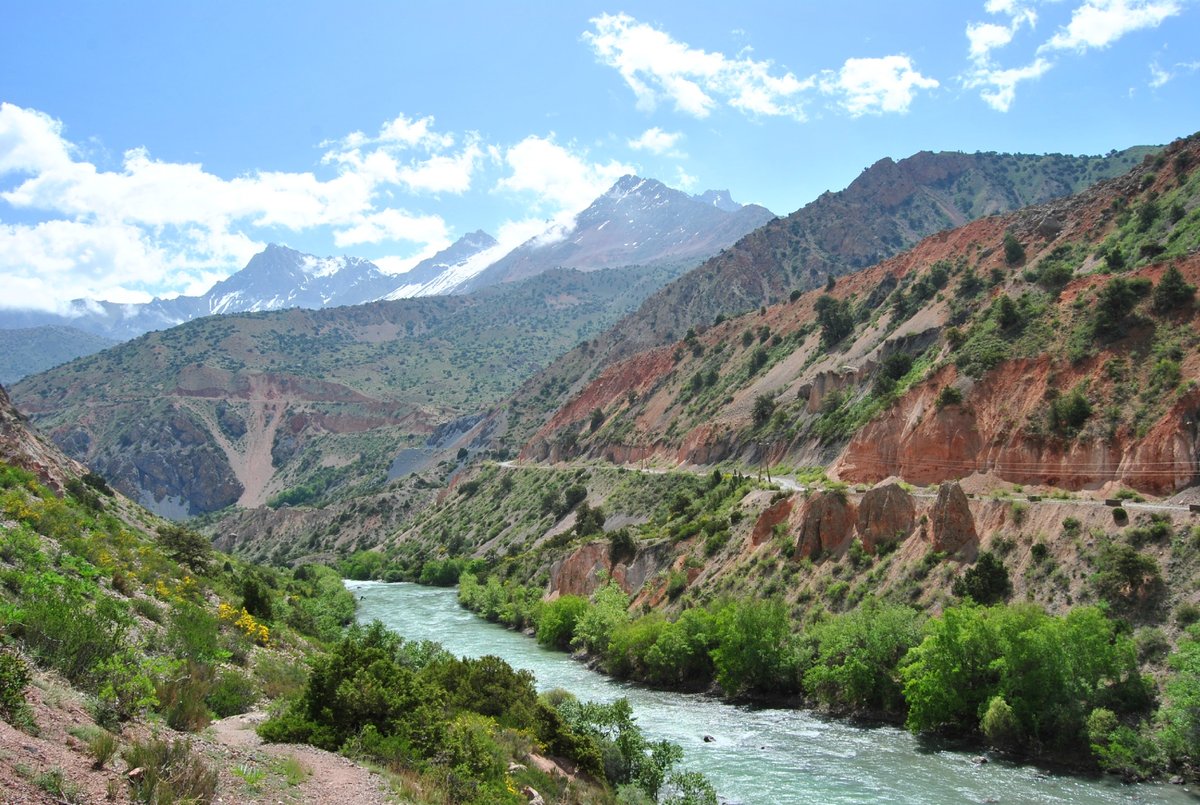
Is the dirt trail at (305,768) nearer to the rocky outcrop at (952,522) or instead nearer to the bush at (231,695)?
the bush at (231,695)

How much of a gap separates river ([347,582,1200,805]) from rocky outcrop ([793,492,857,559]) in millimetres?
11075

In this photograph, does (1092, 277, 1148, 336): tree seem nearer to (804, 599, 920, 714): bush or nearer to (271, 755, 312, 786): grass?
(804, 599, 920, 714): bush

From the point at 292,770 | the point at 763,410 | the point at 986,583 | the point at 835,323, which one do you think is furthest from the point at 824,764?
the point at 835,323

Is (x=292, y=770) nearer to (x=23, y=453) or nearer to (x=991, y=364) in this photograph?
(x=23, y=453)

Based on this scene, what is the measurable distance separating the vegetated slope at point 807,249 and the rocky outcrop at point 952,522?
375 feet

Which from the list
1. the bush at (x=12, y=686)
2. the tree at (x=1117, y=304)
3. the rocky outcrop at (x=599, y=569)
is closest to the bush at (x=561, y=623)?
the rocky outcrop at (x=599, y=569)

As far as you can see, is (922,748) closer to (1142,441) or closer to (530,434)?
(1142,441)

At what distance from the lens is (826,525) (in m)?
46.5

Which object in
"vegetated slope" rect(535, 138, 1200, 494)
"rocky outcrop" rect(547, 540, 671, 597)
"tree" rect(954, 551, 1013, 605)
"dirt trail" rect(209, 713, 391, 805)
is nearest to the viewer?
"dirt trail" rect(209, 713, 391, 805)

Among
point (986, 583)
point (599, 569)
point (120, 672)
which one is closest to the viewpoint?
point (120, 672)

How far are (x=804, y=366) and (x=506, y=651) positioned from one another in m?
47.5

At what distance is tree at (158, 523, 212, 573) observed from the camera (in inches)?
1584

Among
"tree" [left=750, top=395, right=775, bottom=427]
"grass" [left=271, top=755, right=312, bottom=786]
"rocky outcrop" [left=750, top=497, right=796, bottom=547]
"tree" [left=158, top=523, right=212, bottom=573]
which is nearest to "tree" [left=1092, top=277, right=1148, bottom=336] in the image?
"rocky outcrop" [left=750, top=497, right=796, bottom=547]

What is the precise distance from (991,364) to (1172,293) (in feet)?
33.1
